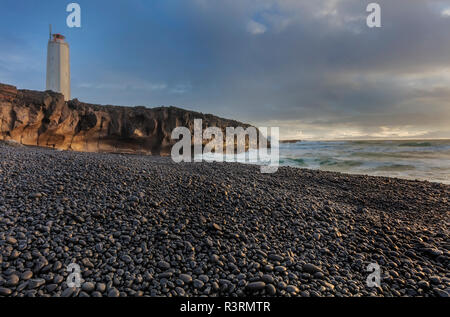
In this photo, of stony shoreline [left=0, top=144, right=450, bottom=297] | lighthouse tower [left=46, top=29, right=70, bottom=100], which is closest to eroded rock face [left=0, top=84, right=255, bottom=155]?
lighthouse tower [left=46, top=29, right=70, bottom=100]

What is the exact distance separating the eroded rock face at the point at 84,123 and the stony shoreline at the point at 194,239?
11.9m

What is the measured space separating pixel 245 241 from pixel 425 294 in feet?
6.24

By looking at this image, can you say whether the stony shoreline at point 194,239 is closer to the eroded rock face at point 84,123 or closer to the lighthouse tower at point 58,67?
the eroded rock face at point 84,123

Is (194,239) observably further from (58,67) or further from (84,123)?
(58,67)

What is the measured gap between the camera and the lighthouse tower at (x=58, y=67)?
2444 cm

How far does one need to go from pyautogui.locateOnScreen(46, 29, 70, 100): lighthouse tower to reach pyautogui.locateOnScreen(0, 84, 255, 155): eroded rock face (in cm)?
1028

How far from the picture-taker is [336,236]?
10.3ft

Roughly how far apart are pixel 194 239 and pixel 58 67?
1207 inches

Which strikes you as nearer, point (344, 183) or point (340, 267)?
point (340, 267)

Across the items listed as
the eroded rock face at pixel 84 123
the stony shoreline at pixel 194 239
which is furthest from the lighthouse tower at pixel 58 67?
the stony shoreline at pixel 194 239

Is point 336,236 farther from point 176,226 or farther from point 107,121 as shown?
point 107,121

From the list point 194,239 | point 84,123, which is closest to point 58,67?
point 84,123

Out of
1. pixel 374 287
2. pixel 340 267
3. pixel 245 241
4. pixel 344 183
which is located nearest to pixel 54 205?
pixel 245 241

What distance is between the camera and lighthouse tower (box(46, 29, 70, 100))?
2444cm
